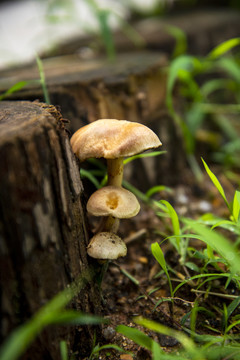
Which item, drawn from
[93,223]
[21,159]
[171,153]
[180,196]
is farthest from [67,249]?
[171,153]

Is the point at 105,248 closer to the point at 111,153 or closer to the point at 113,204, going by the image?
the point at 113,204

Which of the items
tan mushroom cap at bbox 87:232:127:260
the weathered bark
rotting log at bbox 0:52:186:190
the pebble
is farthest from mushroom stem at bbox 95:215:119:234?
the weathered bark

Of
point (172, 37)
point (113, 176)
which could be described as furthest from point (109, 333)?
point (172, 37)

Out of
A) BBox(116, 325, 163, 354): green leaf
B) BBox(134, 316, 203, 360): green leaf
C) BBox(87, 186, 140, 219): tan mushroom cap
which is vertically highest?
BBox(87, 186, 140, 219): tan mushroom cap

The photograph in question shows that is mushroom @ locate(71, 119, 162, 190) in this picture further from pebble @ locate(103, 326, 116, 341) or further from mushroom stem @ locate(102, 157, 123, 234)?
pebble @ locate(103, 326, 116, 341)

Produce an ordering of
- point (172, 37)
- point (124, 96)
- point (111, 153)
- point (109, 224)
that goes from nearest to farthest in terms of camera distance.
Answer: point (111, 153), point (109, 224), point (124, 96), point (172, 37)

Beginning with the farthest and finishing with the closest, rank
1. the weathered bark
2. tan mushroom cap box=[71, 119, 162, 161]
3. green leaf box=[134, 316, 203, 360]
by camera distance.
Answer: the weathered bark → tan mushroom cap box=[71, 119, 162, 161] → green leaf box=[134, 316, 203, 360]
